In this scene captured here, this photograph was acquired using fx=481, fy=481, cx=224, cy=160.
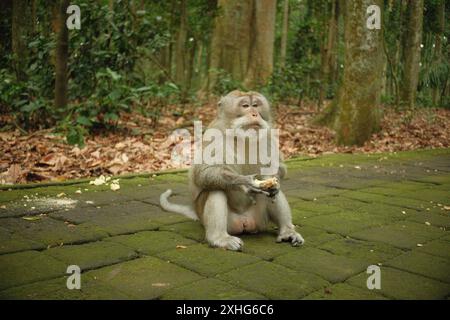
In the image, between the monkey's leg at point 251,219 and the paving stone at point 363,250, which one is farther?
the monkey's leg at point 251,219

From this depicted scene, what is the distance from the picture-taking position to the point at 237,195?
3484 mm

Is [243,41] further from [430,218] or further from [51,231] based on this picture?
[51,231]

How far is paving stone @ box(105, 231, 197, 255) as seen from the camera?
10.3 feet

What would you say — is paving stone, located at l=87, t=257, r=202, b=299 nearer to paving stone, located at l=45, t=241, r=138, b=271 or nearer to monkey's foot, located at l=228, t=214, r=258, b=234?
paving stone, located at l=45, t=241, r=138, b=271

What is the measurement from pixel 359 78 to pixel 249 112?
5.16m

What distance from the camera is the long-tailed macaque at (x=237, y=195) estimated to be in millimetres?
3260

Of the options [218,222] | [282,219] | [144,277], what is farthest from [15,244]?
[282,219]

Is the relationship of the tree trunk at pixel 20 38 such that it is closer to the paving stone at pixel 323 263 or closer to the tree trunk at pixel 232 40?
the tree trunk at pixel 232 40

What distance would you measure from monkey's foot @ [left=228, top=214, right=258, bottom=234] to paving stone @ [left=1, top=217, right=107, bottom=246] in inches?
35.7

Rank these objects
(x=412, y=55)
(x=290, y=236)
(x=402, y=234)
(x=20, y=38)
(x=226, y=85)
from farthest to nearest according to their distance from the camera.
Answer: (x=412, y=55) → (x=226, y=85) → (x=20, y=38) → (x=402, y=234) → (x=290, y=236)

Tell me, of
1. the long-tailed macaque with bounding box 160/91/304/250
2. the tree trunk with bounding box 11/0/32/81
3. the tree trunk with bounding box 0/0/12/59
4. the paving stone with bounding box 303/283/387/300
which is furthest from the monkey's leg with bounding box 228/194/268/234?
the tree trunk with bounding box 0/0/12/59

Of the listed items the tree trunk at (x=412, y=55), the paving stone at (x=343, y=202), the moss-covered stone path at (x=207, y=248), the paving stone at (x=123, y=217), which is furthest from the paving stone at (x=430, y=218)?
the tree trunk at (x=412, y=55)

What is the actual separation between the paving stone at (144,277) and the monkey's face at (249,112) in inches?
44.3
